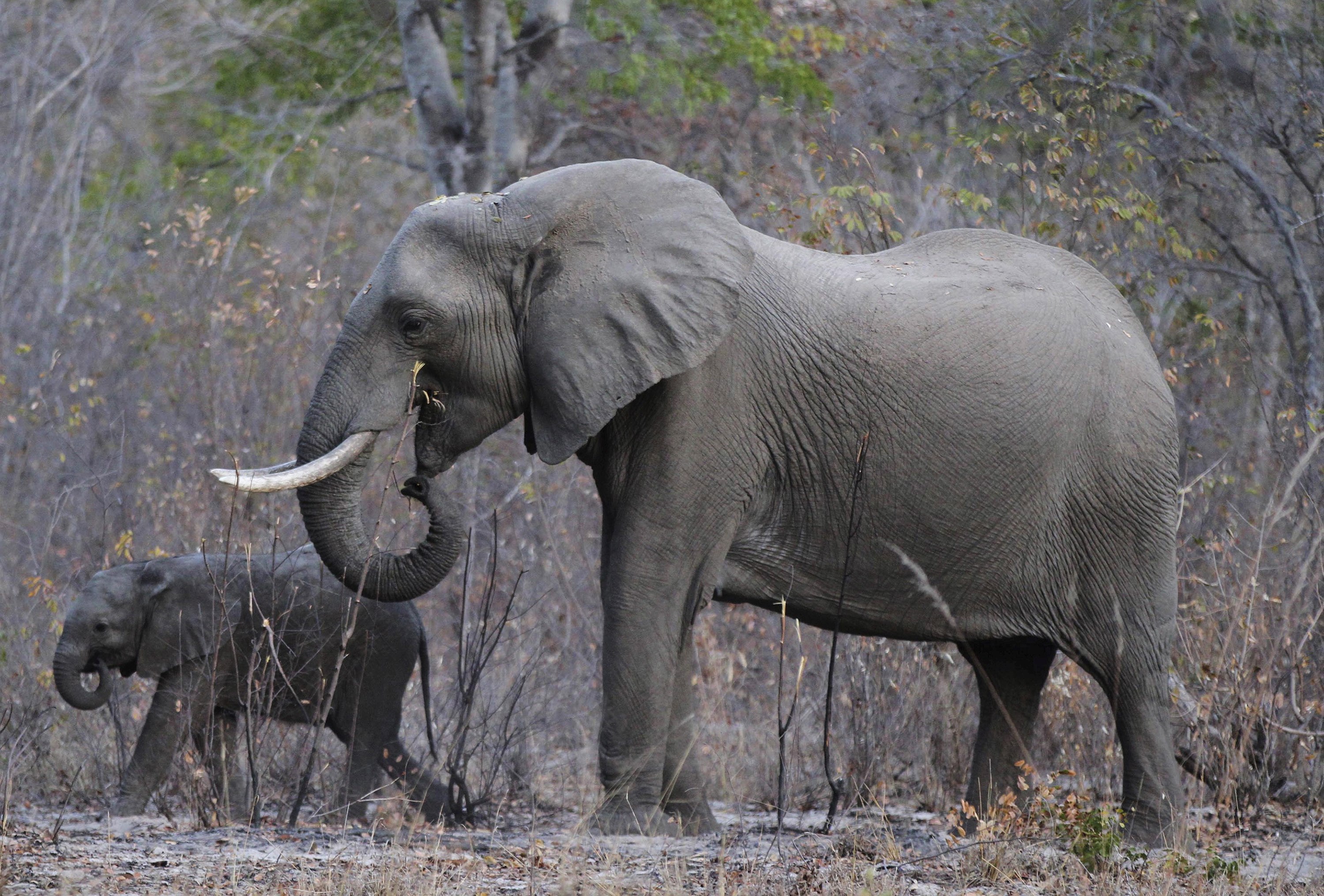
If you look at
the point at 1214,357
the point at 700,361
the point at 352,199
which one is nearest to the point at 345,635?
the point at 700,361

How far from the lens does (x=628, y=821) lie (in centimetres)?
577

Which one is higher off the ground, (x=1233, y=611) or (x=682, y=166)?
(x=682, y=166)

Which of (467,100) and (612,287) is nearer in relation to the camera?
(612,287)

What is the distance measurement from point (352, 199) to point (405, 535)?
34.7 feet

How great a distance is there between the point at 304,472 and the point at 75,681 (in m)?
2.11

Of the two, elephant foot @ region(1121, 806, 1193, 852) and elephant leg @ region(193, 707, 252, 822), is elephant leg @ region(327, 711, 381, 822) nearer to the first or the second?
elephant leg @ region(193, 707, 252, 822)

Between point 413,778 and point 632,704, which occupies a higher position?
point 632,704

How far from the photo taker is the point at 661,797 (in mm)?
5988

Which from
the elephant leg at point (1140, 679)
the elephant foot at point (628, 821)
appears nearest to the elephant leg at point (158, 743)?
the elephant foot at point (628, 821)

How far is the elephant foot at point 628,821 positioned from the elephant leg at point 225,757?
1.48 meters

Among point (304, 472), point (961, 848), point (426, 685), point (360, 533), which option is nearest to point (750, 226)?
point (426, 685)

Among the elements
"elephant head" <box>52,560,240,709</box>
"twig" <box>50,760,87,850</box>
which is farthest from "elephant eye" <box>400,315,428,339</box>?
"twig" <box>50,760,87,850</box>

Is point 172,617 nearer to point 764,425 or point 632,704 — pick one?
point 632,704

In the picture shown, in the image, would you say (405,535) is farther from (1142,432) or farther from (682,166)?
(682,166)
